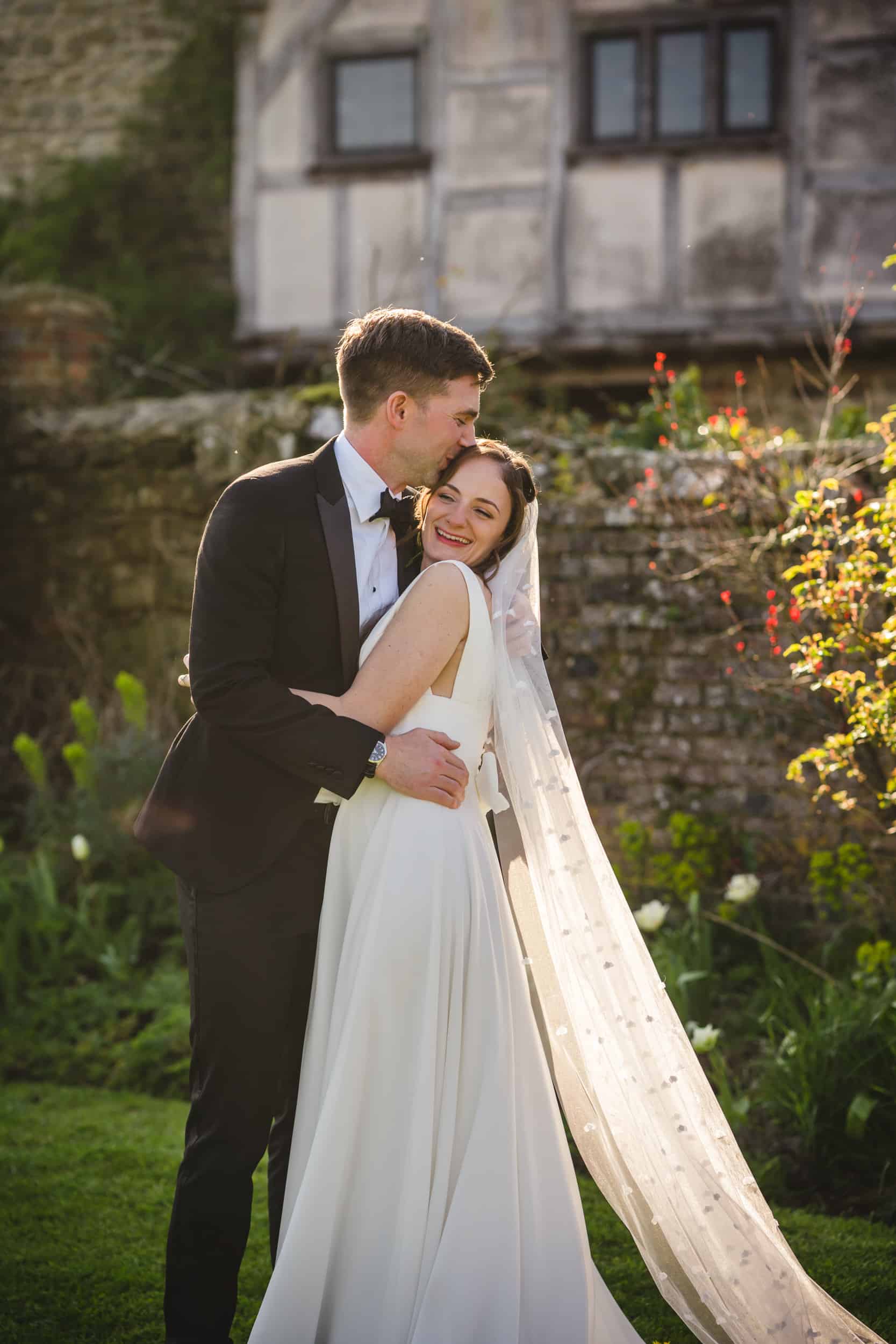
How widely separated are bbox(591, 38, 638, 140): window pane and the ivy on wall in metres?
2.95

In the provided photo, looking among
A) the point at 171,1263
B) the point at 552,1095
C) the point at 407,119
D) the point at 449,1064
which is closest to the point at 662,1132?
the point at 552,1095

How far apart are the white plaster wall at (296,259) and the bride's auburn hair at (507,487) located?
7122mm

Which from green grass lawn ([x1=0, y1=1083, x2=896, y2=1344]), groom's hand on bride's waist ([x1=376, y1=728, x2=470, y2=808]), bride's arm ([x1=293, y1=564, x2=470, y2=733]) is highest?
bride's arm ([x1=293, y1=564, x2=470, y2=733])

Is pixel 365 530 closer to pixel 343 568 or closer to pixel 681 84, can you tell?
pixel 343 568

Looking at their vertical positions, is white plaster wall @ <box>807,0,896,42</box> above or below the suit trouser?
above

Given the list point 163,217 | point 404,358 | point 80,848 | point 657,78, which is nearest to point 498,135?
point 657,78

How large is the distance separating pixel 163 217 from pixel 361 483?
29.8ft

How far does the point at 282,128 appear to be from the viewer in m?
9.72

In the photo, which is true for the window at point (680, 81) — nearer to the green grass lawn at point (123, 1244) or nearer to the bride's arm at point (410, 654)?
the bride's arm at point (410, 654)

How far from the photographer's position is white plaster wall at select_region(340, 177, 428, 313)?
31.1 feet

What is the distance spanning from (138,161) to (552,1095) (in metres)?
10.1

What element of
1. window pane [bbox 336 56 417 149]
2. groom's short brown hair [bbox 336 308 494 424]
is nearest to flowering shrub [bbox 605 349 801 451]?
groom's short brown hair [bbox 336 308 494 424]

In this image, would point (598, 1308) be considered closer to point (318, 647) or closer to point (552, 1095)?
point (552, 1095)

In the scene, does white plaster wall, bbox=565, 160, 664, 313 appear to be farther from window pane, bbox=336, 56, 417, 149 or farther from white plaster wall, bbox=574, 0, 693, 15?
window pane, bbox=336, 56, 417, 149
